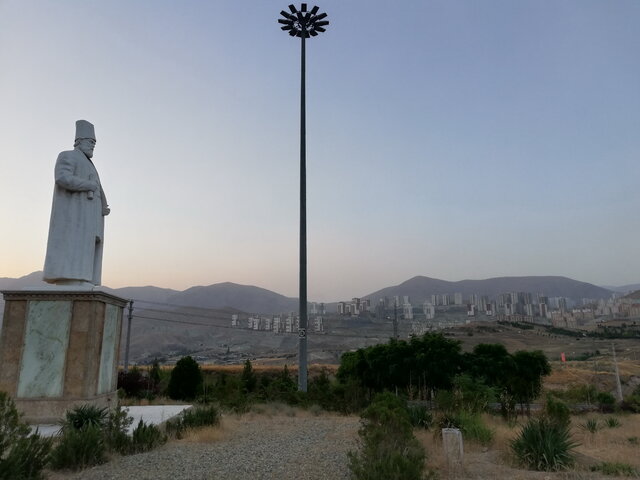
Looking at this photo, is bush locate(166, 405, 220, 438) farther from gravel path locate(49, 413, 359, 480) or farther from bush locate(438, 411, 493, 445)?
bush locate(438, 411, 493, 445)

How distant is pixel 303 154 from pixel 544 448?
1304 cm

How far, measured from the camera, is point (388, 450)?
5719mm

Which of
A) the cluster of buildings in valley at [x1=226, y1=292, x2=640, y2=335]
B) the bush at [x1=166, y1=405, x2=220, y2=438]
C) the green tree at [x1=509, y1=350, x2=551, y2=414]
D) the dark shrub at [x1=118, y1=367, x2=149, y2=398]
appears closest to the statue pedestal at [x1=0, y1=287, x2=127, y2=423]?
the bush at [x1=166, y1=405, x2=220, y2=438]

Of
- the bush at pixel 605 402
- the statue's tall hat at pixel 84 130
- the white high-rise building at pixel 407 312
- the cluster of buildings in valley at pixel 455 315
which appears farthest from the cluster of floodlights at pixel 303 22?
the white high-rise building at pixel 407 312

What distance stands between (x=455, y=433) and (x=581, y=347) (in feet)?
223

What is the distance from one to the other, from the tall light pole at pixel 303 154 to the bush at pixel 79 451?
9.29m

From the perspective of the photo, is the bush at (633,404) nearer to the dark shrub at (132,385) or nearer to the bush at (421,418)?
the bush at (421,418)

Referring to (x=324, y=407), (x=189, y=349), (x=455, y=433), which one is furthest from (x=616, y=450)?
(x=189, y=349)

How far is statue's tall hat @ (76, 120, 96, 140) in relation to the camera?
441 inches

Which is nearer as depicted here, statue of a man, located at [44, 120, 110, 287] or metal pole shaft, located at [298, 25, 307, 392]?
statue of a man, located at [44, 120, 110, 287]

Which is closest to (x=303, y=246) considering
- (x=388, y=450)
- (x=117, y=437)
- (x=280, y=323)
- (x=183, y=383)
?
(x=183, y=383)

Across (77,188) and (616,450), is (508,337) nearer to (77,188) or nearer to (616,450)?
(616,450)

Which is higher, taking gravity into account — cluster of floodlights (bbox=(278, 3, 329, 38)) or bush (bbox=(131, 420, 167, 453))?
cluster of floodlights (bbox=(278, 3, 329, 38))

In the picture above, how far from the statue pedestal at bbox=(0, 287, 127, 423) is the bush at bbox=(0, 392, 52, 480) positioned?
3.65 metres
